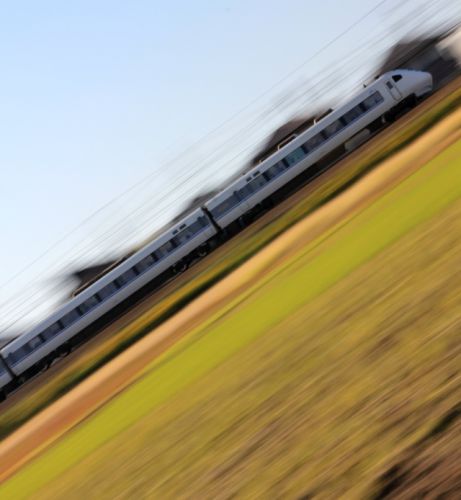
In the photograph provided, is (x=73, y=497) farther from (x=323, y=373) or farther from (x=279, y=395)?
(x=323, y=373)

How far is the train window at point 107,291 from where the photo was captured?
35.5 meters

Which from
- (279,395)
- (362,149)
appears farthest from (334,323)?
(362,149)

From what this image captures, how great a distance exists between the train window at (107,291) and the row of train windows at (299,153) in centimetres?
566

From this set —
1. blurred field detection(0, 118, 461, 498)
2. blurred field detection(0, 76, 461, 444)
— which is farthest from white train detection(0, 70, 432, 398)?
blurred field detection(0, 118, 461, 498)

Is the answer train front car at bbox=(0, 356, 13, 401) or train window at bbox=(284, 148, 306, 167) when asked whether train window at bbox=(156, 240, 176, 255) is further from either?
train front car at bbox=(0, 356, 13, 401)

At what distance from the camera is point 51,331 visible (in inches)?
1389

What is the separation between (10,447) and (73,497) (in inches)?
418

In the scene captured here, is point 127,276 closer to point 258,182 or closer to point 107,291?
point 107,291

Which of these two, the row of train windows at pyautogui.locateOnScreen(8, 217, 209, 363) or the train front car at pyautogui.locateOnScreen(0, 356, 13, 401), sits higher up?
the row of train windows at pyautogui.locateOnScreen(8, 217, 209, 363)

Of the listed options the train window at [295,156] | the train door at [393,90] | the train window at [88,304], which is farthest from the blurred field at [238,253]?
the train window at [88,304]

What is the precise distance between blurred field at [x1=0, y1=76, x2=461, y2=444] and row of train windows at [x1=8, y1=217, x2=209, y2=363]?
4279mm

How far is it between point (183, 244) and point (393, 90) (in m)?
11.3

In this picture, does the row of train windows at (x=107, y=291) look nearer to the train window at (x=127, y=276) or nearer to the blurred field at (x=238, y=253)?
the train window at (x=127, y=276)

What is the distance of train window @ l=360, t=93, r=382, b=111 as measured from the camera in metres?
32.5
